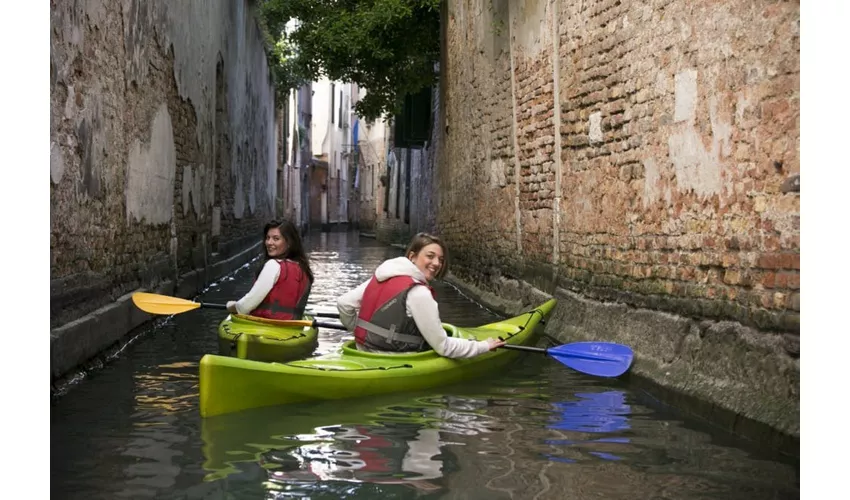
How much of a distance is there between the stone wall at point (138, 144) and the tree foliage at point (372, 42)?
1.24m

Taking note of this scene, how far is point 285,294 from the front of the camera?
7789 mm

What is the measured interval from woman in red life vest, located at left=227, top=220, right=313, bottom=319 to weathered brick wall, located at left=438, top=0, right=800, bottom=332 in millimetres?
2259

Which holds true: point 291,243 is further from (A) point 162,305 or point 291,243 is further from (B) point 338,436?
(B) point 338,436

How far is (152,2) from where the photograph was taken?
9758 mm

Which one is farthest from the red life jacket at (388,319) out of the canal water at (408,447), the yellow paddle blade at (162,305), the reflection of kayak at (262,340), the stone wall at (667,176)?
the yellow paddle blade at (162,305)

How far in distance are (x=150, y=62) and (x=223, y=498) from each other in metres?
6.76

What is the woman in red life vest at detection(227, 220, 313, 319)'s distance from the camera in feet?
25.3

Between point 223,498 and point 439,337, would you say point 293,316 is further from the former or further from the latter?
point 223,498

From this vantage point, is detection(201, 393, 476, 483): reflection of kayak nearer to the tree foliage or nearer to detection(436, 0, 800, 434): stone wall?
detection(436, 0, 800, 434): stone wall

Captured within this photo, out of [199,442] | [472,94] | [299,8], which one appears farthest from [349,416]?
[299,8]

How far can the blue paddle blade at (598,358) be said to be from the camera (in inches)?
251

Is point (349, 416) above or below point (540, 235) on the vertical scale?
below

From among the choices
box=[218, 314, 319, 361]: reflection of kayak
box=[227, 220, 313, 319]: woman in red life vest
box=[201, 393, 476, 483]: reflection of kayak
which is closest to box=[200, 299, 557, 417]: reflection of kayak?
box=[201, 393, 476, 483]: reflection of kayak

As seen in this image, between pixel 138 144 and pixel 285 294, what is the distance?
2.52 meters
